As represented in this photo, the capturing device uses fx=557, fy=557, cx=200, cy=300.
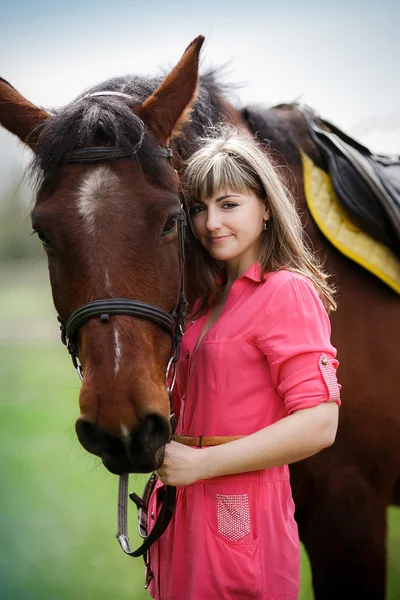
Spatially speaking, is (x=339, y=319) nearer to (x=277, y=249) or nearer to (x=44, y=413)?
(x=277, y=249)

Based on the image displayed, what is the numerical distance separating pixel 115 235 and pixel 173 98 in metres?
0.51

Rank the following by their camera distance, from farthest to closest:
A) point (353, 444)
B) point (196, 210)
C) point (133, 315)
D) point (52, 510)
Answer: point (52, 510)
point (353, 444)
point (196, 210)
point (133, 315)

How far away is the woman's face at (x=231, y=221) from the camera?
1.56 metres

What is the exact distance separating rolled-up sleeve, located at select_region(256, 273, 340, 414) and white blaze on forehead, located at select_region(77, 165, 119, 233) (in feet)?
1.64

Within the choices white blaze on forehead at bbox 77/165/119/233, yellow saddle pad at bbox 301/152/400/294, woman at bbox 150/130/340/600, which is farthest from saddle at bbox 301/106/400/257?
white blaze on forehead at bbox 77/165/119/233

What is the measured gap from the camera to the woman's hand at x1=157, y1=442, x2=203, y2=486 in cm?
135

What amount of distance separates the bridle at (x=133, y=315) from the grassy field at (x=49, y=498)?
0.37m

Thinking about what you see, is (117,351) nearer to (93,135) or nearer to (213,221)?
(213,221)

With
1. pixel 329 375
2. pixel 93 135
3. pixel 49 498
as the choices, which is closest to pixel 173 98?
pixel 93 135

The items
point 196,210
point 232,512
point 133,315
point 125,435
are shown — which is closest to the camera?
point 125,435

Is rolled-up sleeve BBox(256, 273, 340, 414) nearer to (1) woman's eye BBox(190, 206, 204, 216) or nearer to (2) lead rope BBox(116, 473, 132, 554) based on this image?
(1) woman's eye BBox(190, 206, 204, 216)

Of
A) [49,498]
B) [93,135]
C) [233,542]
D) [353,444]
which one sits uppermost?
[93,135]

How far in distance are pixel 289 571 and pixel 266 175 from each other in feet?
3.51

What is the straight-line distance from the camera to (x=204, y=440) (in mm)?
1463
